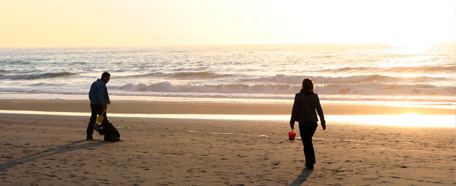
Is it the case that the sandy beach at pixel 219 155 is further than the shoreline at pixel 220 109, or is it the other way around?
the shoreline at pixel 220 109

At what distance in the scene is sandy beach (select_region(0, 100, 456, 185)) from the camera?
5.05 metres

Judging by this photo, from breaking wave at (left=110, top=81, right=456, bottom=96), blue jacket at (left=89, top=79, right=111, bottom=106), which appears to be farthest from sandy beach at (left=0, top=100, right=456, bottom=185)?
breaking wave at (left=110, top=81, right=456, bottom=96)

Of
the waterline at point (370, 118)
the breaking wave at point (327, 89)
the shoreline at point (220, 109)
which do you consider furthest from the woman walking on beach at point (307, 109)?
the breaking wave at point (327, 89)

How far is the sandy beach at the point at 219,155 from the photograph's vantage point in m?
5.05

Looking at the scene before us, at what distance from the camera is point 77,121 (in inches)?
447

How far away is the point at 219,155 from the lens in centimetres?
652

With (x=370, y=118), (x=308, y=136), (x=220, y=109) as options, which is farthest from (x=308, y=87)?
(x=220, y=109)

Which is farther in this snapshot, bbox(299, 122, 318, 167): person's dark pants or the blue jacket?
the blue jacket

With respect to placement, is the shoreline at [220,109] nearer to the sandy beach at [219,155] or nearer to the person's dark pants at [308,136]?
the sandy beach at [219,155]

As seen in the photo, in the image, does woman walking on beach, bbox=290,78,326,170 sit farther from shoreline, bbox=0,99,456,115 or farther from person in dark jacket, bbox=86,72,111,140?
shoreline, bbox=0,99,456,115

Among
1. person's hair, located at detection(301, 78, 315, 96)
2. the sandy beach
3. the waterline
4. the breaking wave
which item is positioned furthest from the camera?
the breaking wave

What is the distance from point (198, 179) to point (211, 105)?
11331 millimetres

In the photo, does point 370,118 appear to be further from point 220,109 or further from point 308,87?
point 308,87

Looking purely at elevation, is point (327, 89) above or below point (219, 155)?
above
